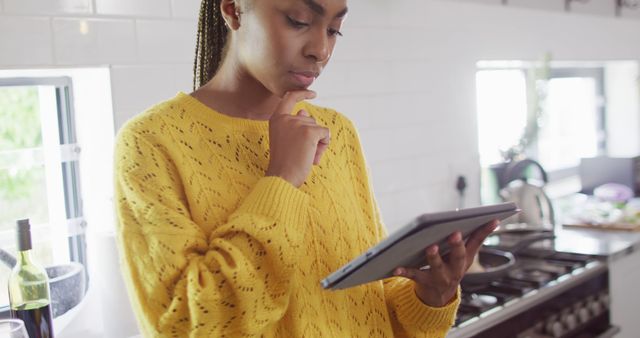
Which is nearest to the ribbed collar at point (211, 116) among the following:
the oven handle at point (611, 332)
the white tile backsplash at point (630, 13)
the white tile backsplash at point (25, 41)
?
the white tile backsplash at point (25, 41)

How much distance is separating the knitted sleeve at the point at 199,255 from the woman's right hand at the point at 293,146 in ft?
0.09

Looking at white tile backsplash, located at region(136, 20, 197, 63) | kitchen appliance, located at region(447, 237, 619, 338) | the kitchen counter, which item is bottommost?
kitchen appliance, located at region(447, 237, 619, 338)

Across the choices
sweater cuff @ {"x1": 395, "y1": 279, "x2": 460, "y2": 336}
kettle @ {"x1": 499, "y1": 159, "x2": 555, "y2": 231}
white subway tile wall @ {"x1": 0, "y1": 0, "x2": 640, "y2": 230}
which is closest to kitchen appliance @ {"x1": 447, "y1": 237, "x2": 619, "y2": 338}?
kettle @ {"x1": 499, "y1": 159, "x2": 555, "y2": 231}

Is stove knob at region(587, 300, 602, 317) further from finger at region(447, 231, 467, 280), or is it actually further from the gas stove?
finger at region(447, 231, 467, 280)

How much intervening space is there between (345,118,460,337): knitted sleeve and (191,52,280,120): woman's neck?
0.18m

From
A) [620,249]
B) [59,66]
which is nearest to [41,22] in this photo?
[59,66]

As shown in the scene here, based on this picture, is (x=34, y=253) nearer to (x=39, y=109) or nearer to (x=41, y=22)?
(x=39, y=109)

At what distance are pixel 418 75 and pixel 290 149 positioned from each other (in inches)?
55.3

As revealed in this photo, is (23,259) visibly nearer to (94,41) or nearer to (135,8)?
(94,41)

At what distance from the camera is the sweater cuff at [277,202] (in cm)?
79

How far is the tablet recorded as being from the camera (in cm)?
79

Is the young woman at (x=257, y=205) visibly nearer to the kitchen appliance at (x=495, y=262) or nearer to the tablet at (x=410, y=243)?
the tablet at (x=410, y=243)

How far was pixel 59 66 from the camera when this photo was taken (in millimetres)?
1314

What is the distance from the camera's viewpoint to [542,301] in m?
1.82
